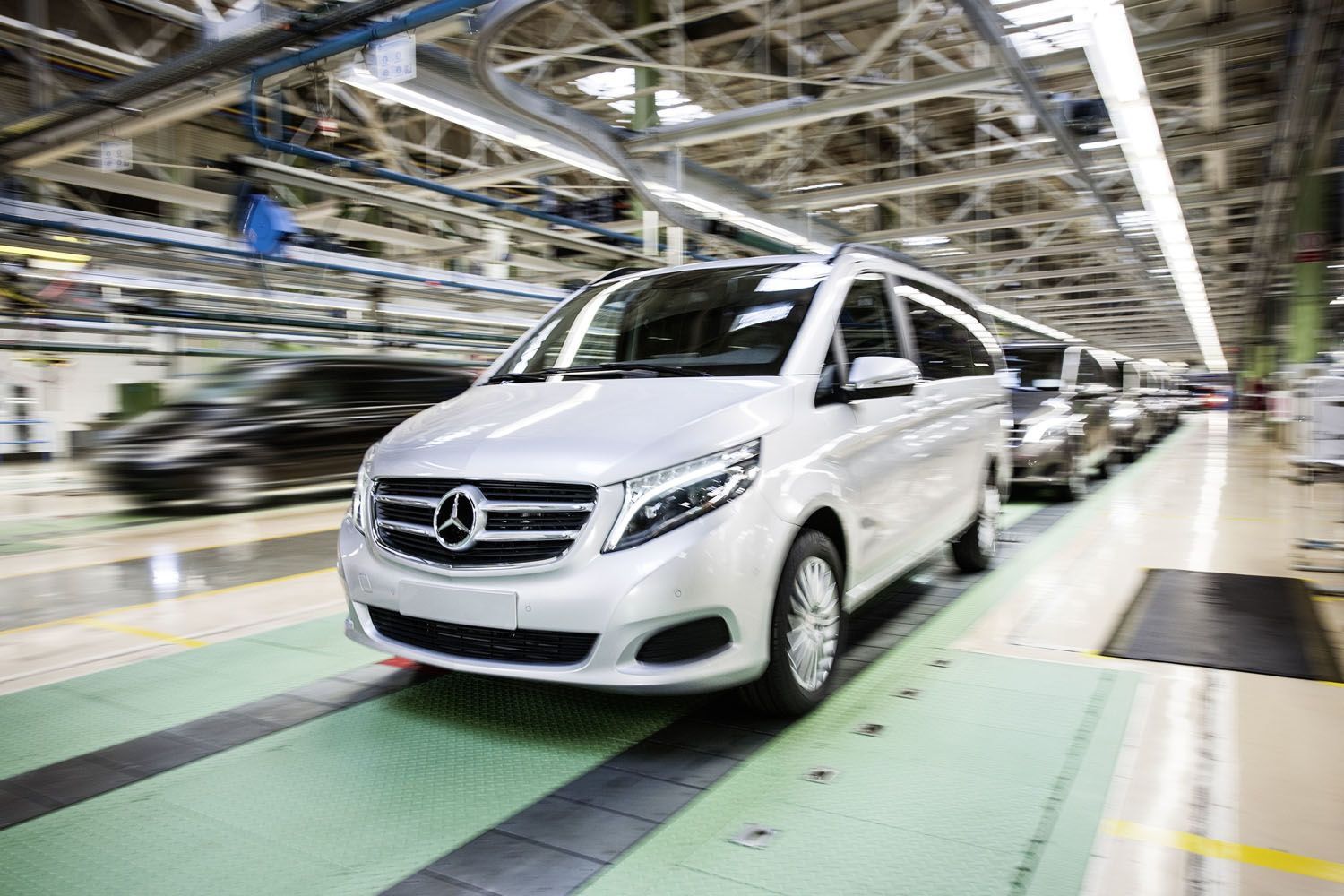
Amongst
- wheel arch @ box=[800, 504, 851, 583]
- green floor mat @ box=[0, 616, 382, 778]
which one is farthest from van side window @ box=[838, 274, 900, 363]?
green floor mat @ box=[0, 616, 382, 778]

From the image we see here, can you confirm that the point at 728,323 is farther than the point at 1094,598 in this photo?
No

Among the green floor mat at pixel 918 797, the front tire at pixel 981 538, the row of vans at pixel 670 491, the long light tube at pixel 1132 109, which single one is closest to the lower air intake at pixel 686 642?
the row of vans at pixel 670 491

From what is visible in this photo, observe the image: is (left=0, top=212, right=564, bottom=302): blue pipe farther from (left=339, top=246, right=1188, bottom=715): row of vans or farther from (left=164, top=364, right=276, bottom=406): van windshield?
(left=339, top=246, right=1188, bottom=715): row of vans

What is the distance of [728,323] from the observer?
3.42 meters

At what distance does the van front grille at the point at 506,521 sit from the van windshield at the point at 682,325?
0.87 metres

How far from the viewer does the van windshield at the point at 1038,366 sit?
8.88 metres

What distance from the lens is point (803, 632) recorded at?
9.59 feet

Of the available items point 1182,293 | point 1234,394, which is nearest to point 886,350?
point 1182,293

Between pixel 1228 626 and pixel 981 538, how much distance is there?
1356 millimetres

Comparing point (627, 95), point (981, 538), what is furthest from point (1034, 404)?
point (627, 95)

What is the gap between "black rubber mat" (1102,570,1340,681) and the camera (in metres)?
3.65

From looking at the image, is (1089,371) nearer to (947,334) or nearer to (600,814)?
(947,334)

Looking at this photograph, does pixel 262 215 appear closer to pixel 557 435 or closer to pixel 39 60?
pixel 39 60

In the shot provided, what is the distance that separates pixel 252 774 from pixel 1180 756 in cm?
282
